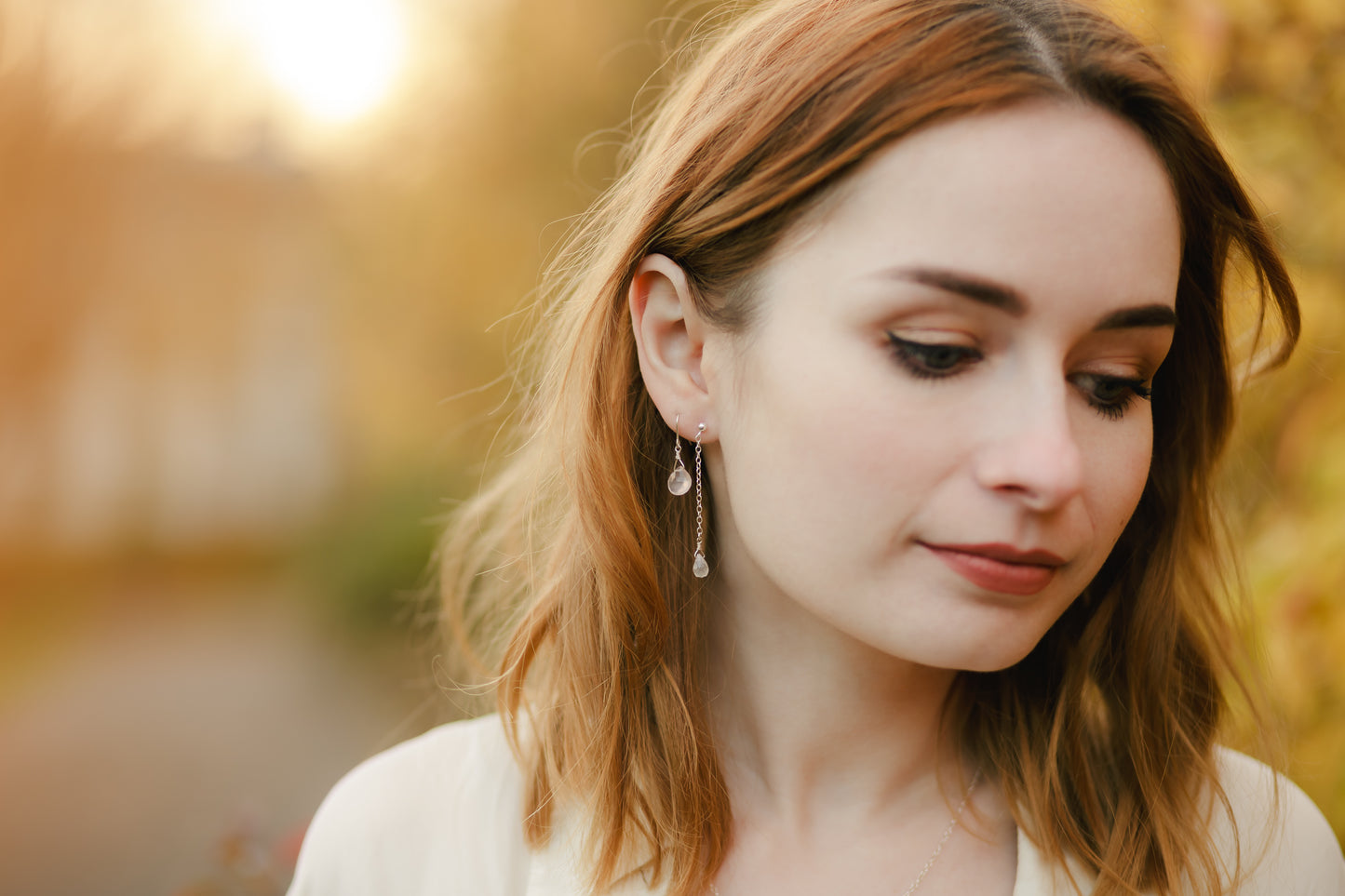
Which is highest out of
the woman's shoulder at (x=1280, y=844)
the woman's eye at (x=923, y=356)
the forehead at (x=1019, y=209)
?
the forehead at (x=1019, y=209)

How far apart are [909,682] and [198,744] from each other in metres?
5.23

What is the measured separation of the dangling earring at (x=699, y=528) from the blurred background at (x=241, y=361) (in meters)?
2.52

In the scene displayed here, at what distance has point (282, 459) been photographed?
7.35 metres

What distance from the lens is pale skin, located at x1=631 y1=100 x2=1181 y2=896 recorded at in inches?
48.1

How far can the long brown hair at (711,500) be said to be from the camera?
1318 mm

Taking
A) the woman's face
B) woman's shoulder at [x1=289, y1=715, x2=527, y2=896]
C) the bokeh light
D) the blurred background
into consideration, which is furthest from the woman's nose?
the bokeh light

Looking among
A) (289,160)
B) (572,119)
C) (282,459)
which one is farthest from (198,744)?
(572,119)

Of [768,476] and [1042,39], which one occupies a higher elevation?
[1042,39]

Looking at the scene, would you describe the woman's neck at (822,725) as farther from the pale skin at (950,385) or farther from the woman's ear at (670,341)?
the woman's ear at (670,341)

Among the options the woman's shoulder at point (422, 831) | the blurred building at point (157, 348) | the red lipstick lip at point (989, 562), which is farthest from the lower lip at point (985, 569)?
the blurred building at point (157, 348)

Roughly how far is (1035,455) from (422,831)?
3.35ft

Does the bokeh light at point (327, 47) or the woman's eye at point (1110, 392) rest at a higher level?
the bokeh light at point (327, 47)

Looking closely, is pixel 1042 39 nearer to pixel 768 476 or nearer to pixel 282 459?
pixel 768 476

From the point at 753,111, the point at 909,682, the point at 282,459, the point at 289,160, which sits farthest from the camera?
the point at 282,459
